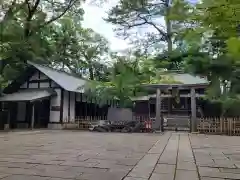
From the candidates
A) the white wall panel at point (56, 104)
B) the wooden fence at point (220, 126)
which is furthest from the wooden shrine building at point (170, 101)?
the white wall panel at point (56, 104)

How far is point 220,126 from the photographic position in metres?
15.7

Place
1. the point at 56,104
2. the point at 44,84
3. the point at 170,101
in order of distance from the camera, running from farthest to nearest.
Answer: the point at 170,101 → the point at 44,84 → the point at 56,104

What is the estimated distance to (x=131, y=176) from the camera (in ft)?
14.7

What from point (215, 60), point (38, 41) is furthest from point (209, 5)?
point (38, 41)

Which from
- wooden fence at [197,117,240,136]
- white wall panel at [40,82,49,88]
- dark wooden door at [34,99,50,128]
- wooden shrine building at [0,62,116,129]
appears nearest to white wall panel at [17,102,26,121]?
wooden shrine building at [0,62,116,129]

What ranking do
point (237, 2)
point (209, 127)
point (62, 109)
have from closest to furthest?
point (237, 2)
point (209, 127)
point (62, 109)

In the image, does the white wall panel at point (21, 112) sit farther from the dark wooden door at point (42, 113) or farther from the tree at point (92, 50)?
the tree at point (92, 50)

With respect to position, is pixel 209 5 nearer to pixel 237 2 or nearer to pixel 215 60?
pixel 237 2

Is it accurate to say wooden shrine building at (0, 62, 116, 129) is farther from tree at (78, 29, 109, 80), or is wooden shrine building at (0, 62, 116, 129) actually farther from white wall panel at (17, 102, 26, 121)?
tree at (78, 29, 109, 80)

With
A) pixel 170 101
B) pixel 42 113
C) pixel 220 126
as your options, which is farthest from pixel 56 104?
pixel 220 126

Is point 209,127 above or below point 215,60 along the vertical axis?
below

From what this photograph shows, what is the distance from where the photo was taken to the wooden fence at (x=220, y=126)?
15.3 metres

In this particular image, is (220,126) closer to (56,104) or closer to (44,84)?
(56,104)

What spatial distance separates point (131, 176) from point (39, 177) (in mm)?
1359
